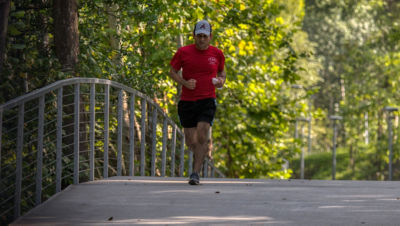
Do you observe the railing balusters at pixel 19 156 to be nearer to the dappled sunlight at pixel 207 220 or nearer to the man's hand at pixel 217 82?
the dappled sunlight at pixel 207 220

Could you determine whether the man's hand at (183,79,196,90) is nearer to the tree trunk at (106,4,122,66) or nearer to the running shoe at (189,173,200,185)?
the running shoe at (189,173,200,185)

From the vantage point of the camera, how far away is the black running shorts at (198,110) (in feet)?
24.9

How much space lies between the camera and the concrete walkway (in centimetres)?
518

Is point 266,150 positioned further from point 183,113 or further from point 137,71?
point 183,113

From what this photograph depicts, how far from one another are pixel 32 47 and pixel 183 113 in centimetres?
172

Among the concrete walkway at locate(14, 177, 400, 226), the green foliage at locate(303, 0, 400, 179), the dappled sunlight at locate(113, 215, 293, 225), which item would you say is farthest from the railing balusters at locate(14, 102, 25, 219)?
the green foliage at locate(303, 0, 400, 179)

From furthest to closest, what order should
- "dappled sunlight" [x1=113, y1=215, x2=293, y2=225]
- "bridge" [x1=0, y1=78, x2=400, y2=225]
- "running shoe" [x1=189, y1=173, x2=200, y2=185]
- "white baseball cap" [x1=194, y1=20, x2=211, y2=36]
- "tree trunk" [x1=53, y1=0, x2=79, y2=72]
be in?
"tree trunk" [x1=53, y1=0, x2=79, y2=72] → "running shoe" [x1=189, y1=173, x2=200, y2=185] → "white baseball cap" [x1=194, y1=20, x2=211, y2=36] → "bridge" [x1=0, y1=78, x2=400, y2=225] → "dappled sunlight" [x1=113, y1=215, x2=293, y2=225]

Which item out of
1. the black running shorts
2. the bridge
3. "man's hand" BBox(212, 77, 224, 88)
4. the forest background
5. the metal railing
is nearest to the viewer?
the bridge

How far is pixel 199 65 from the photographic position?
24.3 ft

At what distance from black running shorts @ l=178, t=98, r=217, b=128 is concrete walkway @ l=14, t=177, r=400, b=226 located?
2.23ft

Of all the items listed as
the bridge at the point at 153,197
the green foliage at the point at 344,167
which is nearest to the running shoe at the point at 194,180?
the bridge at the point at 153,197

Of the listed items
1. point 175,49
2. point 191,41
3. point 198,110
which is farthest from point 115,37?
point 191,41

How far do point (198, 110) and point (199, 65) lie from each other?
50 cm

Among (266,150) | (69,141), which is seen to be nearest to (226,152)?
(266,150)
